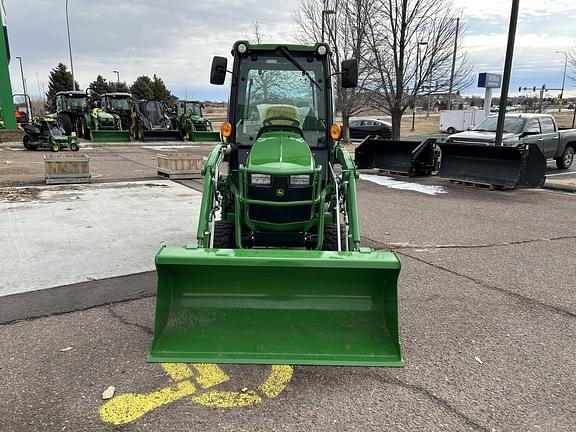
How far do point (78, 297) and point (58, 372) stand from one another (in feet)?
4.65

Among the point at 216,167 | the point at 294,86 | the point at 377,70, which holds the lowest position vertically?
the point at 216,167

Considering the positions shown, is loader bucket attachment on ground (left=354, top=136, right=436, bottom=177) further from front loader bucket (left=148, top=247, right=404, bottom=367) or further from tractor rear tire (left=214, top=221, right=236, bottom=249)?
front loader bucket (left=148, top=247, right=404, bottom=367)

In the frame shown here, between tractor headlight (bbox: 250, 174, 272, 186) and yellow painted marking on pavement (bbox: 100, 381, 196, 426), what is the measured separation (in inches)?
73.1

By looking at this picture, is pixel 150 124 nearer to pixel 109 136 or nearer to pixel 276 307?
pixel 109 136

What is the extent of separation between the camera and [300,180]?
13.9 ft

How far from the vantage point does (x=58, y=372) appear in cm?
339

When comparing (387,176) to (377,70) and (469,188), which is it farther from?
(377,70)

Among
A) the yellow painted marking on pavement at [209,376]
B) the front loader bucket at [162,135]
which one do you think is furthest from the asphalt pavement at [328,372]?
the front loader bucket at [162,135]

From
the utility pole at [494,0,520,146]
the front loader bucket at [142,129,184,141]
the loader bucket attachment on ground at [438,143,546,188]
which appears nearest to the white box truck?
the front loader bucket at [142,129,184,141]

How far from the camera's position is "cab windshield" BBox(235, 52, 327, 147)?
17.1ft

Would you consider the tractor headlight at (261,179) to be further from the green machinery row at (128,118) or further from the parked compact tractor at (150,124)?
the parked compact tractor at (150,124)

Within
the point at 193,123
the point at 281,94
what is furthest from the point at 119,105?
the point at 281,94

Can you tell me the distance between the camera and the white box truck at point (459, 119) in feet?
107

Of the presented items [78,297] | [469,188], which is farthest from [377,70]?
[78,297]
